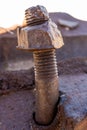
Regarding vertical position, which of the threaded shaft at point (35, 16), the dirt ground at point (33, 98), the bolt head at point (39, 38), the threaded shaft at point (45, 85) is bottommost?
the dirt ground at point (33, 98)

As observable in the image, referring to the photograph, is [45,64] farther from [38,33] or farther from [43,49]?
[38,33]

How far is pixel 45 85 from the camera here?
106 inches

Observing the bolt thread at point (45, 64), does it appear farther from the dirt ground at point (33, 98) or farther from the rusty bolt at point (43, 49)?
the dirt ground at point (33, 98)

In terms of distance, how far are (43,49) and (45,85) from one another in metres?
0.37

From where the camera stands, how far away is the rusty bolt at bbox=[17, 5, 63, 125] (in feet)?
8.20

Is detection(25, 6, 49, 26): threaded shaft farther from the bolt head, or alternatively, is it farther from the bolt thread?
the bolt thread

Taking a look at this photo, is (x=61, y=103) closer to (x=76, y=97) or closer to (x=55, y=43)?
(x=76, y=97)

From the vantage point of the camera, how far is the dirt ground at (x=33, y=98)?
102 inches

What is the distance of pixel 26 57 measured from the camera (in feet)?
17.0

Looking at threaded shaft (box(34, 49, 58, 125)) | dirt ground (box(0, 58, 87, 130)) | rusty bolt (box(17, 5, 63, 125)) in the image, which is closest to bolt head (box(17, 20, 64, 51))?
rusty bolt (box(17, 5, 63, 125))

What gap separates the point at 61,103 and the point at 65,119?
0.70 ft

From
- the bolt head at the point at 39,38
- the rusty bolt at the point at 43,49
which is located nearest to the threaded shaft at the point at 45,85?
the rusty bolt at the point at 43,49

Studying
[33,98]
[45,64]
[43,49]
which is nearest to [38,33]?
[43,49]

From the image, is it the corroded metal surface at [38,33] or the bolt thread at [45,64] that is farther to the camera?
the bolt thread at [45,64]
